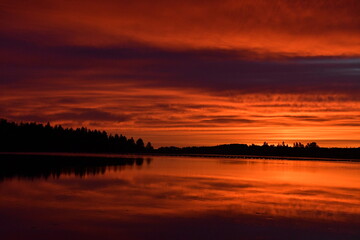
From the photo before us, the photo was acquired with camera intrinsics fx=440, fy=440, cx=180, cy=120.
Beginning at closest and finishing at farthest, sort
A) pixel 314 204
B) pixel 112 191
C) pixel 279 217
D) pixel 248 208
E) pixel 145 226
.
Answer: pixel 145 226
pixel 279 217
pixel 248 208
pixel 314 204
pixel 112 191

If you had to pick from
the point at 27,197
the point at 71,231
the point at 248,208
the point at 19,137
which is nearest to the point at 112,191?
the point at 27,197

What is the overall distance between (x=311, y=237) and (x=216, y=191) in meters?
14.6

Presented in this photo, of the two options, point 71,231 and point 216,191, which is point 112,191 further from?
point 71,231

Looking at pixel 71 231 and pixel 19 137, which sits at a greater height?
pixel 19 137

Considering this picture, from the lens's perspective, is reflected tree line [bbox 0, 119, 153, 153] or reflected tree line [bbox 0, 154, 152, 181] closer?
reflected tree line [bbox 0, 154, 152, 181]

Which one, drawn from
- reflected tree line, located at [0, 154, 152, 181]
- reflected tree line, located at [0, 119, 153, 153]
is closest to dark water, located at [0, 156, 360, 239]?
reflected tree line, located at [0, 154, 152, 181]

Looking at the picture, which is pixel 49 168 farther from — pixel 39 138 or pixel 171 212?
pixel 39 138

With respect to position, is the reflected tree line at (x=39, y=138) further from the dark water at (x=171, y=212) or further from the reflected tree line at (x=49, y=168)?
the dark water at (x=171, y=212)

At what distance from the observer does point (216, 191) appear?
31.1m

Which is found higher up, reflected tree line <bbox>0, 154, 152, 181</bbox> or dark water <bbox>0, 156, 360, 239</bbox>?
reflected tree line <bbox>0, 154, 152, 181</bbox>

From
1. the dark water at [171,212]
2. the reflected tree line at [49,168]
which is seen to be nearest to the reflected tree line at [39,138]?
the reflected tree line at [49,168]

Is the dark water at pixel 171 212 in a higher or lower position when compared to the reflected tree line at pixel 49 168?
lower

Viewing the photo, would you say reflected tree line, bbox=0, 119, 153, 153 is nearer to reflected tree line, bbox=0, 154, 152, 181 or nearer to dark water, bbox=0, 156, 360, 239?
reflected tree line, bbox=0, 154, 152, 181

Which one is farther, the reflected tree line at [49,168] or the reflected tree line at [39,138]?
the reflected tree line at [39,138]
